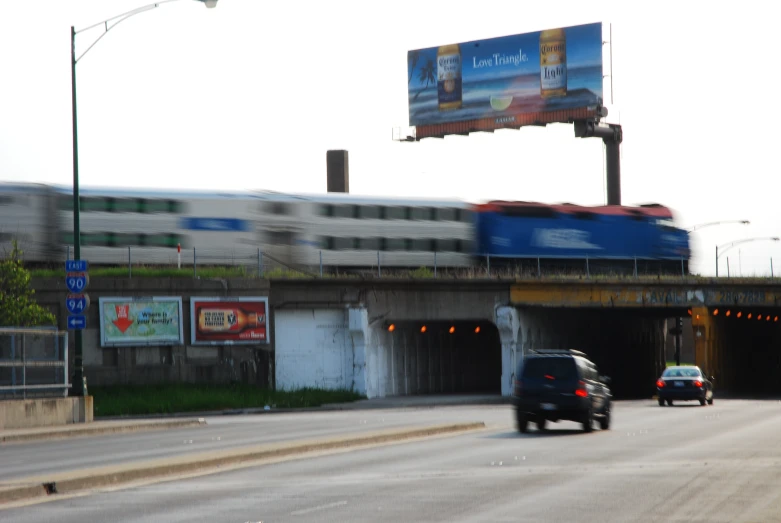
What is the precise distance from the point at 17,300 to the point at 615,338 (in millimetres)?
35924

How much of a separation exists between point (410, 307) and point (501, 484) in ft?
109

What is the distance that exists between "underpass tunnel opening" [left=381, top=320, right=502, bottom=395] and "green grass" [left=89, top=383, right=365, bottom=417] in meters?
4.47

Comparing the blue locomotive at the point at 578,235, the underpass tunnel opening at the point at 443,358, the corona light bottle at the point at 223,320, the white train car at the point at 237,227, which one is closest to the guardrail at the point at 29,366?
the corona light bottle at the point at 223,320

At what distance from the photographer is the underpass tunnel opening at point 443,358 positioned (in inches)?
1967

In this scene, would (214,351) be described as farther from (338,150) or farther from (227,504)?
(227,504)

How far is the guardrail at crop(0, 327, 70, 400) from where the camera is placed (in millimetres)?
30422

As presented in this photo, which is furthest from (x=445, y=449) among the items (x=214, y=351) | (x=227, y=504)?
(x=214, y=351)

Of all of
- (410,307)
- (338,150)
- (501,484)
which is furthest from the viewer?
(338,150)

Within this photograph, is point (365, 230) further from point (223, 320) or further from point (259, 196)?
point (223, 320)

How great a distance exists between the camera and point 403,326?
165 ft

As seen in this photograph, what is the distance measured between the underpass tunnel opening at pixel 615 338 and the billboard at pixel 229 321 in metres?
12.0

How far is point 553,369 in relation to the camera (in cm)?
2625

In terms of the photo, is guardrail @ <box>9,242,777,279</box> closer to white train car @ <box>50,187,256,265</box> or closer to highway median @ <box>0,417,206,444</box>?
white train car @ <box>50,187,256,265</box>

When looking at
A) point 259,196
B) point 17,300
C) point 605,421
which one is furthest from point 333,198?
point 605,421
